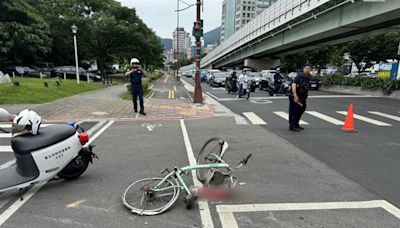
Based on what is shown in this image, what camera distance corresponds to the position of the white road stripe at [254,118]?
10320 mm

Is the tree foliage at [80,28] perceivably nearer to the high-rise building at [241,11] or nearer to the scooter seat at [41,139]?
the scooter seat at [41,139]

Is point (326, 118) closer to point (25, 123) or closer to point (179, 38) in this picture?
point (25, 123)

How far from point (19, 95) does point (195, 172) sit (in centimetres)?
1214

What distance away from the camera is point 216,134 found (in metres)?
8.34

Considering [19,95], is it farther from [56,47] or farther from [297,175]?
[56,47]

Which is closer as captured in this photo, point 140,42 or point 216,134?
point 216,134

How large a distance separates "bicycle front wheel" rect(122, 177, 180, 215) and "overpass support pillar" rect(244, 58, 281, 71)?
43057 mm

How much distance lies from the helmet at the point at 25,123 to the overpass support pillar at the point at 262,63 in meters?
43.2

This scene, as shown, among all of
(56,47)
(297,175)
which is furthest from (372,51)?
(297,175)

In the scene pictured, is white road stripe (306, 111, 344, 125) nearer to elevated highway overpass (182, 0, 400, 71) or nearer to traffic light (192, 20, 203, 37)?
traffic light (192, 20, 203, 37)

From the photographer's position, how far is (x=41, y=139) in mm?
4172

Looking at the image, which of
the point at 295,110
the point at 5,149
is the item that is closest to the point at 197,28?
the point at 295,110

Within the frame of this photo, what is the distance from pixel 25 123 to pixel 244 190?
312 cm

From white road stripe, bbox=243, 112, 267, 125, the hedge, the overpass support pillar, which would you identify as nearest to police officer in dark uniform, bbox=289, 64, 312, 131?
white road stripe, bbox=243, 112, 267, 125
